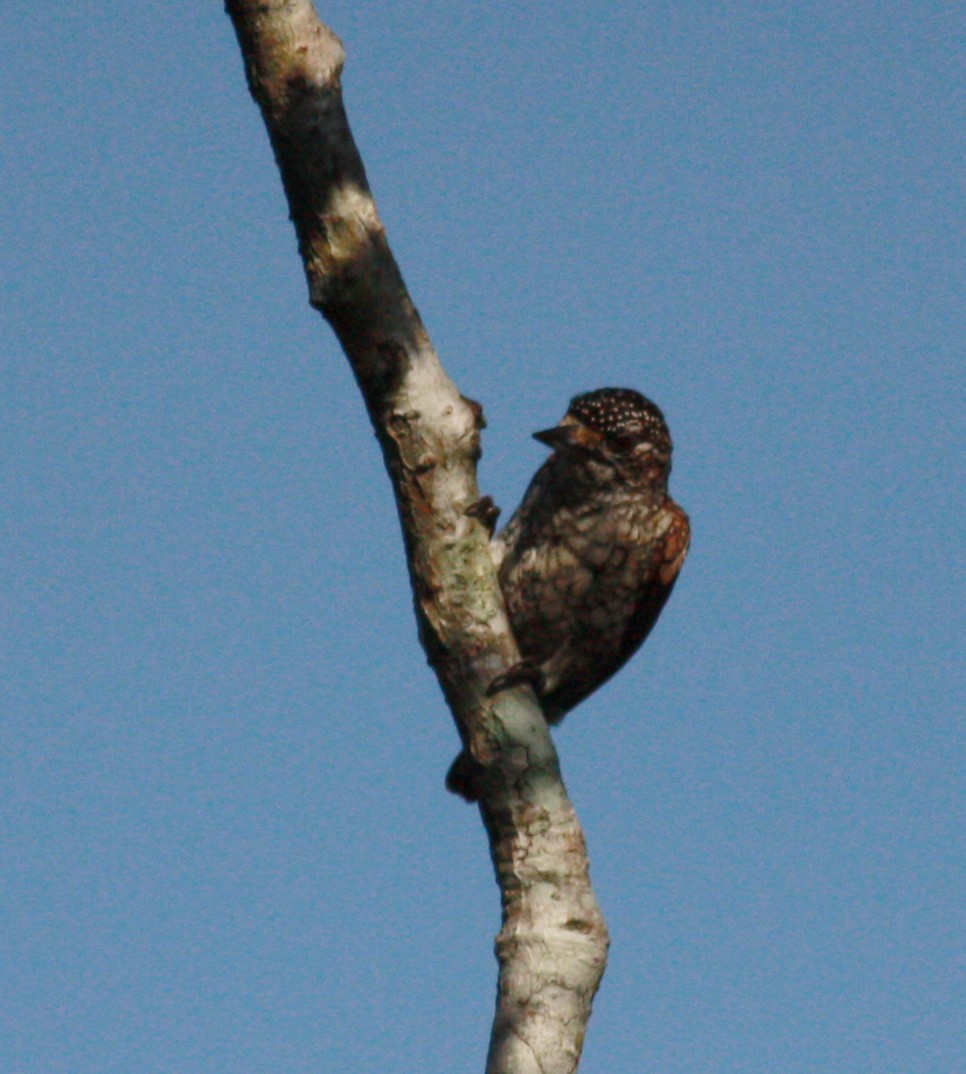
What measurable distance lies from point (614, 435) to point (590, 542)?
385 mm

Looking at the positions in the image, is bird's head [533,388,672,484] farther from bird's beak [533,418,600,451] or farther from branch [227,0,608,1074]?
branch [227,0,608,1074]

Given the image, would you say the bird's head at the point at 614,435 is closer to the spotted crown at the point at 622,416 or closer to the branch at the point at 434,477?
the spotted crown at the point at 622,416

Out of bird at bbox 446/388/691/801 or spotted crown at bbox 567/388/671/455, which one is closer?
bird at bbox 446/388/691/801

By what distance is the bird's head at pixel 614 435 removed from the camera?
18.6ft

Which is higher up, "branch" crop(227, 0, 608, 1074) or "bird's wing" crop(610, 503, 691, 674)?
"bird's wing" crop(610, 503, 691, 674)

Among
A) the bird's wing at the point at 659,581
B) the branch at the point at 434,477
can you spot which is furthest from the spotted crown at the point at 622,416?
the branch at the point at 434,477

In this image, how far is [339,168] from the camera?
3.55 metres

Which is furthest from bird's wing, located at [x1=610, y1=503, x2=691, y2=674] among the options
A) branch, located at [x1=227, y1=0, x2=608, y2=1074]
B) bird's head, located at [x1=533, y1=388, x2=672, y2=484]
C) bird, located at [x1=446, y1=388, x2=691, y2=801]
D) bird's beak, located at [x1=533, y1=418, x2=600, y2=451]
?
branch, located at [x1=227, y1=0, x2=608, y2=1074]

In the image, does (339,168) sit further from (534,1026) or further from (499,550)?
(499,550)

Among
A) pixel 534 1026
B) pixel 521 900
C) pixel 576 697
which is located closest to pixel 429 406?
pixel 521 900

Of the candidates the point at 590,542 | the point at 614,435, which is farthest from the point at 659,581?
the point at 614,435

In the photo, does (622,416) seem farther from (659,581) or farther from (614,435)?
(659,581)

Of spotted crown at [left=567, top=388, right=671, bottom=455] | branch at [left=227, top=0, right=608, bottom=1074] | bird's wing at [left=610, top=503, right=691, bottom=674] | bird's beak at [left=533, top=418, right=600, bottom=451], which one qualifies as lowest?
branch at [left=227, top=0, right=608, bottom=1074]

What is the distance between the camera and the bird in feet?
18.4
